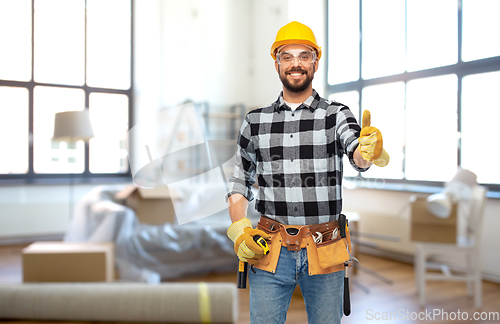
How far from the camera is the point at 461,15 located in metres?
2.46

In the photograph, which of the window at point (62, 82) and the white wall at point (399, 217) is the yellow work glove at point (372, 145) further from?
the window at point (62, 82)

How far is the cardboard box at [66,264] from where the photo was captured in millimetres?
1791

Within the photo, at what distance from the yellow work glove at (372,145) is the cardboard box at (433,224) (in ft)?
5.38

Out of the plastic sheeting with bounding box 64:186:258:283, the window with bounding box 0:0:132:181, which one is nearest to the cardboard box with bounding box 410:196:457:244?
Result: the plastic sheeting with bounding box 64:186:258:283

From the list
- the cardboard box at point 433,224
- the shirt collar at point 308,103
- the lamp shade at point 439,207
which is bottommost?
the cardboard box at point 433,224

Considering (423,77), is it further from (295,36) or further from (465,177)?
(295,36)

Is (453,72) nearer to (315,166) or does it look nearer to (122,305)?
(315,166)

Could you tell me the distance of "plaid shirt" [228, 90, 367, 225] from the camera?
2.47ft

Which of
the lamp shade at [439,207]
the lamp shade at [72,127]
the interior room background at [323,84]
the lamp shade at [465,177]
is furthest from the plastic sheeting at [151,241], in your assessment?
the lamp shade at [465,177]

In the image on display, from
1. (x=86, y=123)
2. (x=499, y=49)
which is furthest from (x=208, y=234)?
(x=499, y=49)

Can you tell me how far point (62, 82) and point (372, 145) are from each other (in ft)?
12.4

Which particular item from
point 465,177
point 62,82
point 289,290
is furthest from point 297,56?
point 62,82

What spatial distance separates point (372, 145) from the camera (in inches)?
23.5

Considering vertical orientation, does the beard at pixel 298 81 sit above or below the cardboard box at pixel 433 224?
above
